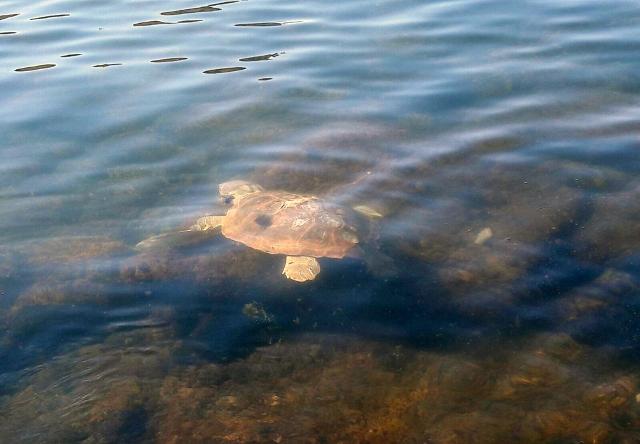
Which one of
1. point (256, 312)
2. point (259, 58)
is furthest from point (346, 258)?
point (259, 58)

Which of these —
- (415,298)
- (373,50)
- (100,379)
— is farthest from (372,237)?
(373,50)

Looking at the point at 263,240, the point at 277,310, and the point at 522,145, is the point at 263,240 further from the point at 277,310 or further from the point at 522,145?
the point at 522,145

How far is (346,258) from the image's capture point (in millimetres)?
5402

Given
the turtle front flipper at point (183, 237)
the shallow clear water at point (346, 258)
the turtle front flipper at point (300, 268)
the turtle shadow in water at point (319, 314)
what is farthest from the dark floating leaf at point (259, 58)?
the turtle shadow in water at point (319, 314)

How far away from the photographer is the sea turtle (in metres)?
5.55

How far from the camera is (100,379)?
4.11 m

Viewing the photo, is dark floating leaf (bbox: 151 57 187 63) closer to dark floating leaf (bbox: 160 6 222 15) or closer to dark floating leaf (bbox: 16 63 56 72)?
dark floating leaf (bbox: 16 63 56 72)

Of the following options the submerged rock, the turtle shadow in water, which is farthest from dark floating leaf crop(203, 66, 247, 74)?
the submerged rock

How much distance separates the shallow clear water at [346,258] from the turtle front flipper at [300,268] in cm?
10

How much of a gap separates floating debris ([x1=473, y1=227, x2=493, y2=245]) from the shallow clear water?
3cm

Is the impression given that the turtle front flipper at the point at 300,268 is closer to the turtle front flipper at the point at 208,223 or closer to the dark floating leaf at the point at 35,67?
the turtle front flipper at the point at 208,223

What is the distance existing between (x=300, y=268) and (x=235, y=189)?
1499 mm

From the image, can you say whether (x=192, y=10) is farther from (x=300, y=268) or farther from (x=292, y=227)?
(x=300, y=268)

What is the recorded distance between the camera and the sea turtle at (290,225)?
555 cm
